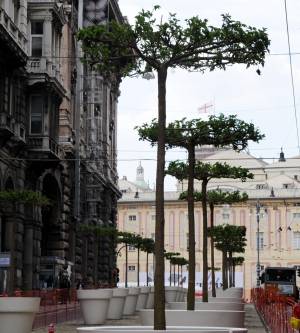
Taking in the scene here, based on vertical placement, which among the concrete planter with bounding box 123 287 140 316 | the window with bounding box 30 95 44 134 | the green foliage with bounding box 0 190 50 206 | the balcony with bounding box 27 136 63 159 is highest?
the window with bounding box 30 95 44 134

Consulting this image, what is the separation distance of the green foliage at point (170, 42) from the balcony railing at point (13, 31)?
79.0ft

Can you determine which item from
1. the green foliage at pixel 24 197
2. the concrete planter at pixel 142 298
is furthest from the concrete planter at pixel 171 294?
the green foliage at pixel 24 197

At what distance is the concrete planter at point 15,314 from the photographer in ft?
60.9

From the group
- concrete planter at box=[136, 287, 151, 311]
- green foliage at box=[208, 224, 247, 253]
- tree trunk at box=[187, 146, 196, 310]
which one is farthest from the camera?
green foliage at box=[208, 224, 247, 253]

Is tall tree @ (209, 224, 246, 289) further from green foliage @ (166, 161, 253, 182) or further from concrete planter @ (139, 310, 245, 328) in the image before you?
concrete planter @ (139, 310, 245, 328)

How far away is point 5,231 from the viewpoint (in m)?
45.1

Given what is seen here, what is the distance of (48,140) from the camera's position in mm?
47969

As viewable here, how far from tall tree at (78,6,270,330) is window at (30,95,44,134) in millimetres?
31965

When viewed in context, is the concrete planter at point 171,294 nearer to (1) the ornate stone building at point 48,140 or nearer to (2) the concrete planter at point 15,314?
(1) the ornate stone building at point 48,140

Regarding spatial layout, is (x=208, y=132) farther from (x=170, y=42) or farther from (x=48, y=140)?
(x=48, y=140)

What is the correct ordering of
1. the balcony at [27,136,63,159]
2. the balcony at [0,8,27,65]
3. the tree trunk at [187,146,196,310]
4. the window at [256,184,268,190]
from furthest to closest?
the window at [256,184,268,190], the balcony at [27,136,63,159], the balcony at [0,8,27,65], the tree trunk at [187,146,196,310]

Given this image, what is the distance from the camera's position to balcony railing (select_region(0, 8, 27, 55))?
137ft

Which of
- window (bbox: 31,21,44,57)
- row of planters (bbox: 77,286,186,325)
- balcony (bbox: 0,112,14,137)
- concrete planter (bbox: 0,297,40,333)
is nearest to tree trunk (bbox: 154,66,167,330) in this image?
concrete planter (bbox: 0,297,40,333)

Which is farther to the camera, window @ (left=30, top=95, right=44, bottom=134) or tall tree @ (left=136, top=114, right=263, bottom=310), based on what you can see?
window @ (left=30, top=95, right=44, bottom=134)
